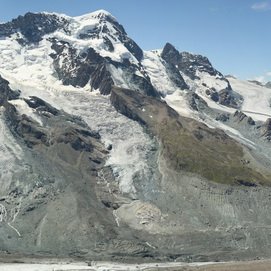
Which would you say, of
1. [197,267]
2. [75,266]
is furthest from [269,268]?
[75,266]

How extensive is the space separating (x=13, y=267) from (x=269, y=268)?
70197 millimetres

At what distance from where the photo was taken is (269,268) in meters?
197

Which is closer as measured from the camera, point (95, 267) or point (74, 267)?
point (74, 267)

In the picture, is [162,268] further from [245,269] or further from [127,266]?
[245,269]

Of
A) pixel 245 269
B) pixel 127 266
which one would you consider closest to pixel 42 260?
pixel 127 266

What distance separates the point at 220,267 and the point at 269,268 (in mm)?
13510

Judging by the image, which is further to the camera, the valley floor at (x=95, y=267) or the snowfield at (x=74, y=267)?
the valley floor at (x=95, y=267)

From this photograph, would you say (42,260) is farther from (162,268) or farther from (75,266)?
(162,268)

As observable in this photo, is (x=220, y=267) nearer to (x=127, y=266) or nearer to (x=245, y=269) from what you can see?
(x=245, y=269)

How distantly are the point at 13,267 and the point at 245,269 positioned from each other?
63.3 m

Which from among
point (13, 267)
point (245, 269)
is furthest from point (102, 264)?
point (245, 269)

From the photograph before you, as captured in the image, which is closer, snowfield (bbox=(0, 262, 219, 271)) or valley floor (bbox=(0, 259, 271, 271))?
snowfield (bbox=(0, 262, 219, 271))

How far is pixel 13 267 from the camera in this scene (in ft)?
621

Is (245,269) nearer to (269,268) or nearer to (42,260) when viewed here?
(269,268)
